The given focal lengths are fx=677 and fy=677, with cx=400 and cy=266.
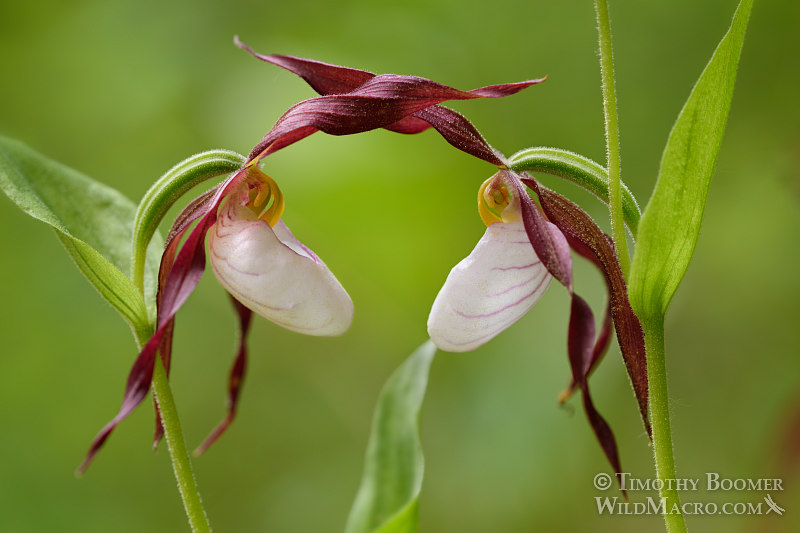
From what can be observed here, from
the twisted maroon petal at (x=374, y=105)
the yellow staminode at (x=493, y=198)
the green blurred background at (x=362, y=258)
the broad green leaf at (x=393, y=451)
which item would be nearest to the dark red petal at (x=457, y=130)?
the twisted maroon petal at (x=374, y=105)

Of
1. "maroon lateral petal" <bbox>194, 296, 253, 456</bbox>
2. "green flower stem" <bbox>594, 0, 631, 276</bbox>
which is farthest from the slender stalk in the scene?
"green flower stem" <bbox>594, 0, 631, 276</bbox>

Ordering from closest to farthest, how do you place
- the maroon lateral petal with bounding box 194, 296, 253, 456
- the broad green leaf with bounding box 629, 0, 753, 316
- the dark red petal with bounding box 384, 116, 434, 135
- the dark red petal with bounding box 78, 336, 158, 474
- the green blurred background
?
the broad green leaf with bounding box 629, 0, 753, 316 < the dark red petal with bounding box 78, 336, 158, 474 < the dark red petal with bounding box 384, 116, 434, 135 < the maroon lateral petal with bounding box 194, 296, 253, 456 < the green blurred background

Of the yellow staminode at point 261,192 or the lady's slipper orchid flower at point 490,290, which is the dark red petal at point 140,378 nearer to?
the yellow staminode at point 261,192

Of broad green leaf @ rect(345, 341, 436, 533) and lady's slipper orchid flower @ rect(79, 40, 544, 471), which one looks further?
broad green leaf @ rect(345, 341, 436, 533)

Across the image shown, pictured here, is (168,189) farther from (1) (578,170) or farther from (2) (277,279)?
(1) (578,170)

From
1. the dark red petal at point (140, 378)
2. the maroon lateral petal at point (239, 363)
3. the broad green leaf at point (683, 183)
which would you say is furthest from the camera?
the maroon lateral petal at point (239, 363)

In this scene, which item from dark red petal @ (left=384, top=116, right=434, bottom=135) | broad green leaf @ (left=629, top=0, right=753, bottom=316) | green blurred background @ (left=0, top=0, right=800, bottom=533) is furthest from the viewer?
green blurred background @ (left=0, top=0, right=800, bottom=533)

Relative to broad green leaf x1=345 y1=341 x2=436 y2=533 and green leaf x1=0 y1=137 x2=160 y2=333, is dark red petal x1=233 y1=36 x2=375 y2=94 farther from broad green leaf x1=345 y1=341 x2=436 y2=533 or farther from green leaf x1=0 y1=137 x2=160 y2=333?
broad green leaf x1=345 y1=341 x2=436 y2=533
